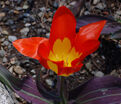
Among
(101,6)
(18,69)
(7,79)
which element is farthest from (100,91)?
(101,6)

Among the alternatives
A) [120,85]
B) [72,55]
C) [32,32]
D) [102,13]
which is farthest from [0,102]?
[102,13]

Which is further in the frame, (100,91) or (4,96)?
(100,91)

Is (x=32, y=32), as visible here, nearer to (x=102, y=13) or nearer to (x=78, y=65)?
(x=102, y=13)

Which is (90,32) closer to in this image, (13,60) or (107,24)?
(107,24)

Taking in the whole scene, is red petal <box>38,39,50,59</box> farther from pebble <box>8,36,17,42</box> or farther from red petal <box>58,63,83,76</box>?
pebble <box>8,36,17,42</box>

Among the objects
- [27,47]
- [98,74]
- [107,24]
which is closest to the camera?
[27,47]

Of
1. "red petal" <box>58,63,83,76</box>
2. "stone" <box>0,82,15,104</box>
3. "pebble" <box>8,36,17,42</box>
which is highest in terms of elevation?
"red petal" <box>58,63,83,76</box>

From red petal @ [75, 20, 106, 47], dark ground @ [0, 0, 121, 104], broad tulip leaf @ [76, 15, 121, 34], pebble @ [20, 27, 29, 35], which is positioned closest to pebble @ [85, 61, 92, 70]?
dark ground @ [0, 0, 121, 104]

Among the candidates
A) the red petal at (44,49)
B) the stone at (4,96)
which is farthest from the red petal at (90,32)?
the stone at (4,96)

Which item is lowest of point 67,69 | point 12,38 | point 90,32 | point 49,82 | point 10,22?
point 49,82
